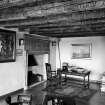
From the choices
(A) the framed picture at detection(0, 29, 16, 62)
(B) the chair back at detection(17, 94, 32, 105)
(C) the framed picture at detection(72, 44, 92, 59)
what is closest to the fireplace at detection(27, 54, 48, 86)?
(C) the framed picture at detection(72, 44, 92, 59)

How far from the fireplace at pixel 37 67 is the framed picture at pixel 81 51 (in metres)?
1.62

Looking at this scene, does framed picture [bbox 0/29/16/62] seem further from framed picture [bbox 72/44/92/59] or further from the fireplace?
framed picture [bbox 72/44/92/59]

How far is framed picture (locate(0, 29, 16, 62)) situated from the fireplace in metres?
1.73

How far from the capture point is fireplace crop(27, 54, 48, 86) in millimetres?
6235

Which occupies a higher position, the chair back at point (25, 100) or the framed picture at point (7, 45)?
the framed picture at point (7, 45)

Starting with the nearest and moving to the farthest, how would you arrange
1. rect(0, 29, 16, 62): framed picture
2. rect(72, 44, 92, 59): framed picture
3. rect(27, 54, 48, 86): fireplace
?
rect(0, 29, 16, 62): framed picture → rect(27, 54, 48, 86): fireplace → rect(72, 44, 92, 59): framed picture

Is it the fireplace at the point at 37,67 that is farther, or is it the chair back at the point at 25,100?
the fireplace at the point at 37,67

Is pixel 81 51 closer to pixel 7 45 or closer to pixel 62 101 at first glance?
pixel 7 45

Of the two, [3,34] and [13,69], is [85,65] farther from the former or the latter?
[3,34]

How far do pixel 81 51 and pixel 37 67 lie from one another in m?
2.55

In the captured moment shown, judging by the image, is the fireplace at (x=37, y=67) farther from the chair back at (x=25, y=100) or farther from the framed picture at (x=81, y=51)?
the chair back at (x=25, y=100)

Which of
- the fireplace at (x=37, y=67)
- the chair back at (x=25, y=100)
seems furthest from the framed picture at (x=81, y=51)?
the chair back at (x=25, y=100)

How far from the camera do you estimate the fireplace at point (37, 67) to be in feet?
20.5

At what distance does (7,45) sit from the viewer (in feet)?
14.4
